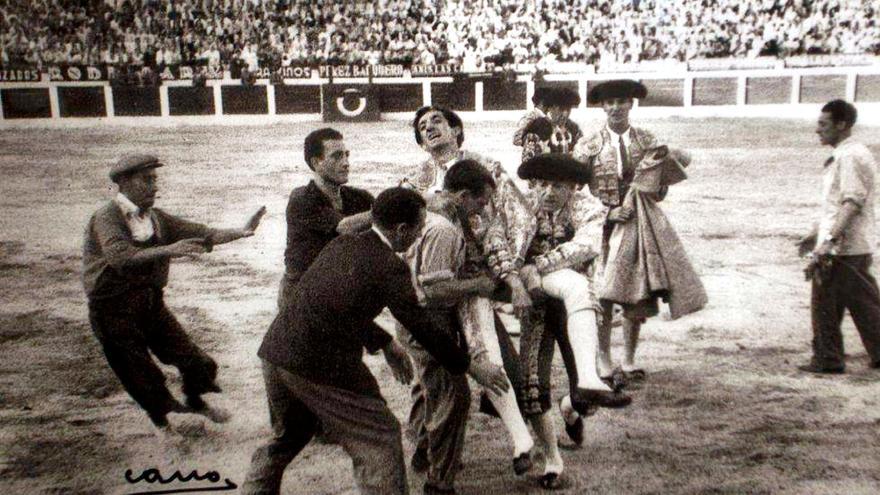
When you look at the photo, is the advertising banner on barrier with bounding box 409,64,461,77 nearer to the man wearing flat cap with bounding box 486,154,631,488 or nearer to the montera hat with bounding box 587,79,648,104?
the montera hat with bounding box 587,79,648,104

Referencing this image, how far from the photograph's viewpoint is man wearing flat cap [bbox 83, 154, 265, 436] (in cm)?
280

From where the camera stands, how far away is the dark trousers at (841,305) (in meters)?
3.52

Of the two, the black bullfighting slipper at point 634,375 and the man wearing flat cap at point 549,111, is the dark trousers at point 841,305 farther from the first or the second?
the man wearing flat cap at point 549,111

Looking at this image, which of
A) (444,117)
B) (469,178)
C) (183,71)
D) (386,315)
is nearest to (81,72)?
(183,71)

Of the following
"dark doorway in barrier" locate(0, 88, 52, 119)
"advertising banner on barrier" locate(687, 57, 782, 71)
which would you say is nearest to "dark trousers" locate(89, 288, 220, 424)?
"dark doorway in barrier" locate(0, 88, 52, 119)

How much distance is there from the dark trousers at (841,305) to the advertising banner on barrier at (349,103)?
284 centimetres

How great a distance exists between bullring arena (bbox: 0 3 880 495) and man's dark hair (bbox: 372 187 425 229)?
3.30 feet

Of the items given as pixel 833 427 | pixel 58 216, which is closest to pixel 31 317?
pixel 58 216

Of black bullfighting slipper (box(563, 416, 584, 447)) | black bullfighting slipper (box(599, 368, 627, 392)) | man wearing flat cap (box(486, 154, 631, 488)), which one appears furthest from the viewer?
black bullfighting slipper (box(599, 368, 627, 392))

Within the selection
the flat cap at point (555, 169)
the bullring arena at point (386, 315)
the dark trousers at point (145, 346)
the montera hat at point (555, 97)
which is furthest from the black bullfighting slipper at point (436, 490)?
the montera hat at point (555, 97)

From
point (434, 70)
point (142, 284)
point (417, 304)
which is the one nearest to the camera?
point (417, 304)

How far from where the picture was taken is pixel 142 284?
2.97 meters

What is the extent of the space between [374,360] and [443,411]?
1.47 meters
